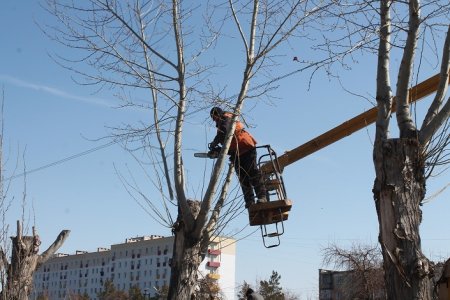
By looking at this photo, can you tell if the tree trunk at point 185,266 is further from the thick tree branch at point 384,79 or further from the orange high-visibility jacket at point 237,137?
the thick tree branch at point 384,79

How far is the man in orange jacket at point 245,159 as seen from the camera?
9.09 meters

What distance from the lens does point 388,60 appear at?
6.44 m

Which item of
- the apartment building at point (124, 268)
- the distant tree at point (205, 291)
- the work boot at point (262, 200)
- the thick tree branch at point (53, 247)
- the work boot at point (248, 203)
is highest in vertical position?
the apartment building at point (124, 268)

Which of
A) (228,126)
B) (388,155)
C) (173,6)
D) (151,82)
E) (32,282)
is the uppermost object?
(173,6)

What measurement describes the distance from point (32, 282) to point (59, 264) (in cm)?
11102

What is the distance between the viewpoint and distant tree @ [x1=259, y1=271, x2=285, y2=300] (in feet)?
210

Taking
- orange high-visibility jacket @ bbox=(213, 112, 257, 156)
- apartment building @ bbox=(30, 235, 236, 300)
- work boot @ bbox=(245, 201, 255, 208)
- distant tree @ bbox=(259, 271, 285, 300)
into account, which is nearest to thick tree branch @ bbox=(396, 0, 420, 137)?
orange high-visibility jacket @ bbox=(213, 112, 257, 156)

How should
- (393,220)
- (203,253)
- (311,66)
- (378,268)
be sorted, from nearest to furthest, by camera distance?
1. (393,220)
2. (311,66)
3. (203,253)
4. (378,268)

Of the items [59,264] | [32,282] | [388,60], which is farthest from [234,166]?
[59,264]

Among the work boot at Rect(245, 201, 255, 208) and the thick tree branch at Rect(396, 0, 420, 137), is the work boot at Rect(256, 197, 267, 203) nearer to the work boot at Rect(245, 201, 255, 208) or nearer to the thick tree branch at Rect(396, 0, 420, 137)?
the work boot at Rect(245, 201, 255, 208)

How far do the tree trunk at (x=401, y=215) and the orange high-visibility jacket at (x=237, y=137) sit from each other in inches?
122

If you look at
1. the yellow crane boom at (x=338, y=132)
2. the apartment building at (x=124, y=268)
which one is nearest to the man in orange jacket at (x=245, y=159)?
the yellow crane boom at (x=338, y=132)

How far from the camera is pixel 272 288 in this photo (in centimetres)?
6712

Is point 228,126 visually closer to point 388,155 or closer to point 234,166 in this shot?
point 234,166
